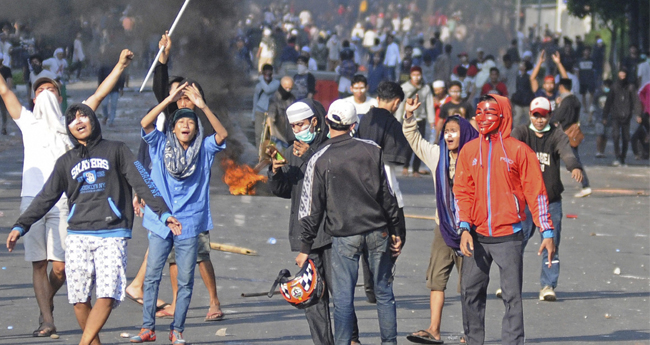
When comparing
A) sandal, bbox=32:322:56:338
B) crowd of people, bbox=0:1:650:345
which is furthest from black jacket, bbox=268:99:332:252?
sandal, bbox=32:322:56:338

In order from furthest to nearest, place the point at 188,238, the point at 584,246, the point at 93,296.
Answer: the point at 584,246 → the point at 93,296 → the point at 188,238

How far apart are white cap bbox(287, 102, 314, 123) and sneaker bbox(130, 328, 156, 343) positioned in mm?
1660

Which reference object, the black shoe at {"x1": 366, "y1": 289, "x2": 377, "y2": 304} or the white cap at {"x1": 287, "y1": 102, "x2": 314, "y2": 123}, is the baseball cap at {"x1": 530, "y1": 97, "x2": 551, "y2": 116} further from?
the white cap at {"x1": 287, "y1": 102, "x2": 314, "y2": 123}

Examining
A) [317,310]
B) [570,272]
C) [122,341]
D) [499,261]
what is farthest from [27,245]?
[570,272]

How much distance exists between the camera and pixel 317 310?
5.44m

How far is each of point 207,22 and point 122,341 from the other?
332 inches

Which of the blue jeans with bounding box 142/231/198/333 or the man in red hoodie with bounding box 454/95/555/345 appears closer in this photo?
the man in red hoodie with bounding box 454/95/555/345

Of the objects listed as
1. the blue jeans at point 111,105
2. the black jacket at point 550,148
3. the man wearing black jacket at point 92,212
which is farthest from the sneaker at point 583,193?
the blue jeans at point 111,105

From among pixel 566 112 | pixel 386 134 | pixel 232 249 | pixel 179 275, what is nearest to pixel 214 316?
pixel 179 275

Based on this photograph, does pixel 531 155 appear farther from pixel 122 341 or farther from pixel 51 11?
pixel 51 11

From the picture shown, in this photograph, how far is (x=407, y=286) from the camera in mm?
7914

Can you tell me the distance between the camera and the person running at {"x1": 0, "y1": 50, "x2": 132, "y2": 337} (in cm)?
595

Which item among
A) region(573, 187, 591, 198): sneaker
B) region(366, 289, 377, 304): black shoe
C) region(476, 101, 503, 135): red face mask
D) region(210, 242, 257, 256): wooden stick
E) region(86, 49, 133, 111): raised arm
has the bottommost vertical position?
region(573, 187, 591, 198): sneaker

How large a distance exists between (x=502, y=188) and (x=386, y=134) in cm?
184
